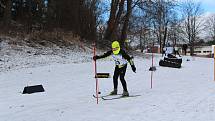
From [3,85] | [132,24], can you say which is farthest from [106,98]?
[132,24]

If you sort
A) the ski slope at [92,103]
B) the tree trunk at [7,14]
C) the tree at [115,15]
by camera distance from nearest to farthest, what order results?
1. the ski slope at [92,103]
2. the tree trunk at [7,14]
3. the tree at [115,15]

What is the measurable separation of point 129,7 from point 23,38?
1375 centimetres

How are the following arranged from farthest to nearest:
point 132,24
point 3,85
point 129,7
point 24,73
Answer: point 132,24 → point 129,7 → point 24,73 → point 3,85

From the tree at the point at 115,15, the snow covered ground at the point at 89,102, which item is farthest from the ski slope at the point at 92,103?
the tree at the point at 115,15

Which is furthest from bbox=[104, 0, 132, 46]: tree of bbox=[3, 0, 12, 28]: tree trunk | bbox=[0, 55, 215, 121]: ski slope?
bbox=[0, 55, 215, 121]: ski slope

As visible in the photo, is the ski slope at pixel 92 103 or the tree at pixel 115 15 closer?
the ski slope at pixel 92 103

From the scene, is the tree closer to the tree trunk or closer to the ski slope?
the tree trunk

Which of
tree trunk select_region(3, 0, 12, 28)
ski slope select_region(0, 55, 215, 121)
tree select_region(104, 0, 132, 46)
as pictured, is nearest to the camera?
ski slope select_region(0, 55, 215, 121)

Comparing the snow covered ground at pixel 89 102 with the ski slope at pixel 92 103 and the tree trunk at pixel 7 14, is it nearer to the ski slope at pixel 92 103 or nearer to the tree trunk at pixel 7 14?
the ski slope at pixel 92 103

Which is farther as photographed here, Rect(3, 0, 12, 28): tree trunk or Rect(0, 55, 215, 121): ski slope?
Rect(3, 0, 12, 28): tree trunk

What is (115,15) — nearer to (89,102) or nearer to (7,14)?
(7,14)

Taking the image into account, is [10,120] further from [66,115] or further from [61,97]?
[61,97]

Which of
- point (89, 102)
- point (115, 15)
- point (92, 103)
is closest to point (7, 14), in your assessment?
point (115, 15)

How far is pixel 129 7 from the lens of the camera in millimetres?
37781
